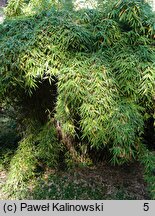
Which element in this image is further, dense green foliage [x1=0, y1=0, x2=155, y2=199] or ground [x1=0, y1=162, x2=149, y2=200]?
ground [x1=0, y1=162, x2=149, y2=200]

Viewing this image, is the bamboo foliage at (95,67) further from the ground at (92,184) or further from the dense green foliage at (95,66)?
the ground at (92,184)

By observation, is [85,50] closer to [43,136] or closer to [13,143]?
[43,136]

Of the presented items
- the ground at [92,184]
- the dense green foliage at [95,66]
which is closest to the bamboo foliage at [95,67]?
the dense green foliage at [95,66]

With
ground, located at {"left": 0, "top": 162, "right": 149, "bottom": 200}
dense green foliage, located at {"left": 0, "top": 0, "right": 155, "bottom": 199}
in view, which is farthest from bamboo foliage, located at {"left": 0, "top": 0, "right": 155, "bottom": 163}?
ground, located at {"left": 0, "top": 162, "right": 149, "bottom": 200}

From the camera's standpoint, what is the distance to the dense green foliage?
2090 millimetres

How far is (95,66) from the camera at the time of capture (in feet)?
7.09

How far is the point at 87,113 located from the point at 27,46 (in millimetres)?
767

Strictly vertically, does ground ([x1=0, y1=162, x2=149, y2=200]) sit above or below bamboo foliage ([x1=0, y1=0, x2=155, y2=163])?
below

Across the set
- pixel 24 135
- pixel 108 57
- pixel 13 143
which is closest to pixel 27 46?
pixel 108 57

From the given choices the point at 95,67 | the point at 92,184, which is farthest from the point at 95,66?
the point at 92,184

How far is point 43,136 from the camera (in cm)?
287

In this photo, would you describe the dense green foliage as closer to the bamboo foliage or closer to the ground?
the bamboo foliage

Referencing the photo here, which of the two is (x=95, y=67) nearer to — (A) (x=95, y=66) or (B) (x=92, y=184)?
(A) (x=95, y=66)

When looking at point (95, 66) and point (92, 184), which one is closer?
point (95, 66)
